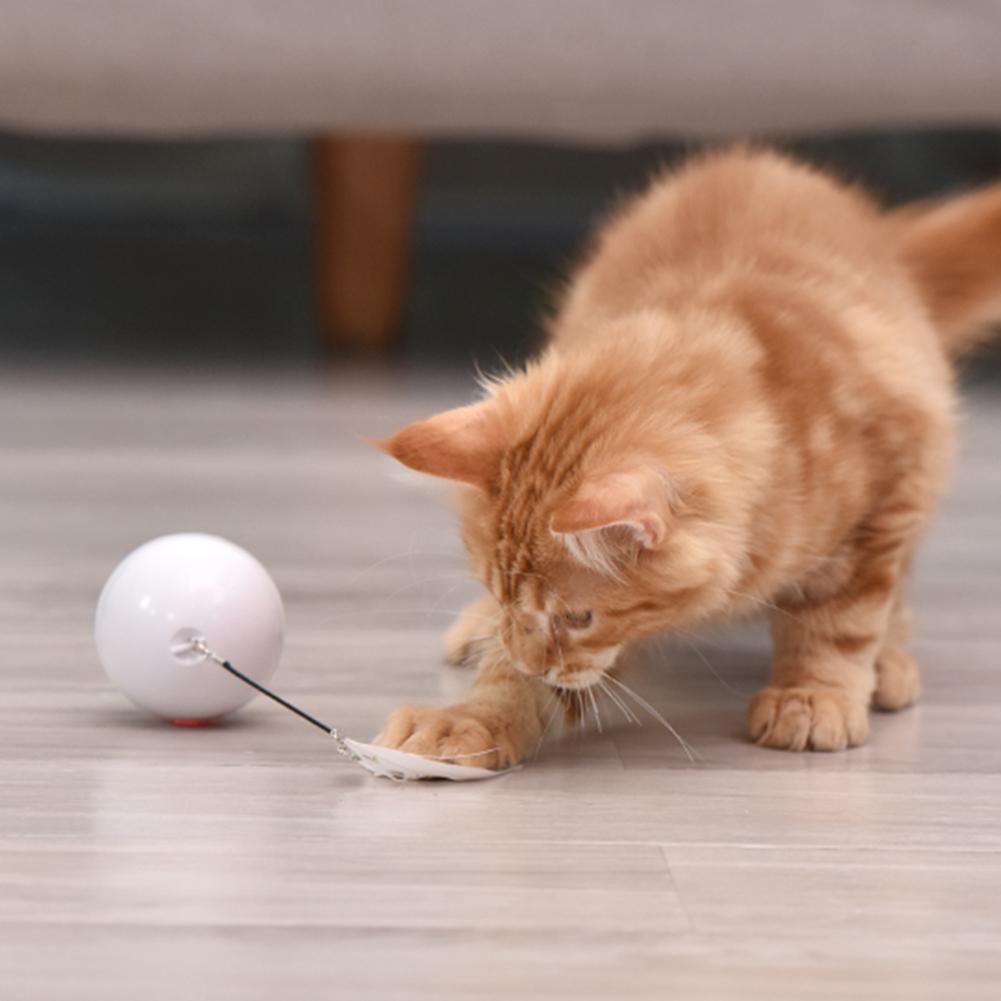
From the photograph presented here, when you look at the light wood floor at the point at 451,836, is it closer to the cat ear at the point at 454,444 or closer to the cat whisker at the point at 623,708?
the cat whisker at the point at 623,708

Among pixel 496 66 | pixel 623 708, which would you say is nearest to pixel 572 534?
pixel 623 708

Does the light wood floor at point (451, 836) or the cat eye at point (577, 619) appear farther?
the cat eye at point (577, 619)

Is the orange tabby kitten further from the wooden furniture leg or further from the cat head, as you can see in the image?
the wooden furniture leg

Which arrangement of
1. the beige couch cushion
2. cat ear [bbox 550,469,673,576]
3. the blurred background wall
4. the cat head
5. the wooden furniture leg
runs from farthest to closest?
the blurred background wall < the wooden furniture leg < the beige couch cushion < the cat head < cat ear [bbox 550,469,673,576]

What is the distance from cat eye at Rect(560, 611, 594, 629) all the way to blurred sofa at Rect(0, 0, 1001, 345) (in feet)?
5.47

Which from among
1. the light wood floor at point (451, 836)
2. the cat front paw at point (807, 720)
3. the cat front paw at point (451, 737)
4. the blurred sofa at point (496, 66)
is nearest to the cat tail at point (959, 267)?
the light wood floor at point (451, 836)

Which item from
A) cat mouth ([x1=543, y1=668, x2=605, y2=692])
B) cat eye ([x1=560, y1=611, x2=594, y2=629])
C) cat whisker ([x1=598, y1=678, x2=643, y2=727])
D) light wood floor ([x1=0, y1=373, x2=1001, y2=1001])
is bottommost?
light wood floor ([x1=0, y1=373, x2=1001, y2=1001])

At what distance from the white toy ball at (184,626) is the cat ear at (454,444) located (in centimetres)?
17

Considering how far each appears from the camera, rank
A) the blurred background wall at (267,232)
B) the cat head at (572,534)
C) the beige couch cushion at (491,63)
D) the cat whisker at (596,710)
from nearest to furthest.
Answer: the cat head at (572,534), the cat whisker at (596,710), the beige couch cushion at (491,63), the blurred background wall at (267,232)

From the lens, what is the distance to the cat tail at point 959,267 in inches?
70.9

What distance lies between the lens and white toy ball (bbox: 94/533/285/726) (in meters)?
1.27

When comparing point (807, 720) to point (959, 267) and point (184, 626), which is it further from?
point (959, 267)

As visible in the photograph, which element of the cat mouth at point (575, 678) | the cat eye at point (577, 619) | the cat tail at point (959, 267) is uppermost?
the cat tail at point (959, 267)

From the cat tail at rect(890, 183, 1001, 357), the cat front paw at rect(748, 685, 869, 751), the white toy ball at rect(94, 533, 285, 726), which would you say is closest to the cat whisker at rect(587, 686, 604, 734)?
the cat front paw at rect(748, 685, 869, 751)
